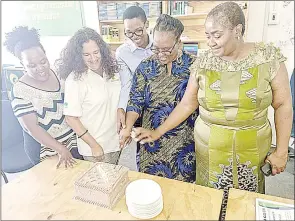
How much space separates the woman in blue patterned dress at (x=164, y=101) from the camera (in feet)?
4.17

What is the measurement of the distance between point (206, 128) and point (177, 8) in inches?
85.1

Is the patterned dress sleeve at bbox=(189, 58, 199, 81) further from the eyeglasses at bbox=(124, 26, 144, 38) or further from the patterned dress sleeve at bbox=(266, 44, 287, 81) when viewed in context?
the eyeglasses at bbox=(124, 26, 144, 38)

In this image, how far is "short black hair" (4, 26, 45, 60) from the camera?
1.26 meters

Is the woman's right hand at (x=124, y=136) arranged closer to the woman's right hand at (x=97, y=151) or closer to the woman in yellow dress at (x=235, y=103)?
the woman's right hand at (x=97, y=151)

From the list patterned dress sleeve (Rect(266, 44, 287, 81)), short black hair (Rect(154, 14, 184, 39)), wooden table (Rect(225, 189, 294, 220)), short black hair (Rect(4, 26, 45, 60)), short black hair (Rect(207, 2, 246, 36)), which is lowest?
wooden table (Rect(225, 189, 294, 220))

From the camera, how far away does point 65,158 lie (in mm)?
1274

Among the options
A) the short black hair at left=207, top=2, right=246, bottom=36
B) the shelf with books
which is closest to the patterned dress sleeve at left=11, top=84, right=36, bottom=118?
the short black hair at left=207, top=2, right=246, bottom=36

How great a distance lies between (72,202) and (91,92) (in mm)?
508

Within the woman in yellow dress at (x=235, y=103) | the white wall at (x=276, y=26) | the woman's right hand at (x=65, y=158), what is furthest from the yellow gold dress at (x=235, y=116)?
the white wall at (x=276, y=26)

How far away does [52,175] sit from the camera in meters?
1.18

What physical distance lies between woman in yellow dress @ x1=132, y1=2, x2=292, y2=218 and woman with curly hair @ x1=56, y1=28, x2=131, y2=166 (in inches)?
13.1

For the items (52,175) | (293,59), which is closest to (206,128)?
(52,175)

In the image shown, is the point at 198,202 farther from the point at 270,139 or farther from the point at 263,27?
the point at 263,27

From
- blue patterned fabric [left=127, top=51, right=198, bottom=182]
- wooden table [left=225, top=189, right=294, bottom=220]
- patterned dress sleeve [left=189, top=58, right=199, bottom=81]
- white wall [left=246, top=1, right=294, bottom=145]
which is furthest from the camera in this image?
white wall [left=246, top=1, right=294, bottom=145]
